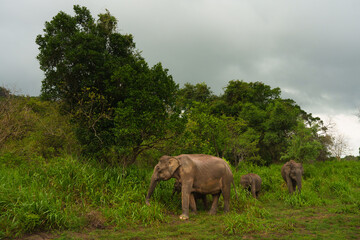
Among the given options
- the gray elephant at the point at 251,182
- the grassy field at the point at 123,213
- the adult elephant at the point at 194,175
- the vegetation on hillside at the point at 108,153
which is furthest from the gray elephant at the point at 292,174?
the adult elephant at the point at 194,175

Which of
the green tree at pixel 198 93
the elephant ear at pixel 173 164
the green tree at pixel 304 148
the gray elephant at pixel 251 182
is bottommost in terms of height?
the gray elephant at pixel 251 182

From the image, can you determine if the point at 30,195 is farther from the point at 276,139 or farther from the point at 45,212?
the point at 276,139

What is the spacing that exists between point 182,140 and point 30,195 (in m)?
6.72

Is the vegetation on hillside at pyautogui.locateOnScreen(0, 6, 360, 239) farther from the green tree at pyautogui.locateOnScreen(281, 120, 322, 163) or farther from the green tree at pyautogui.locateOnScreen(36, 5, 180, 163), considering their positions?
the green tree at pyautogui.locateOnScreen(281, 120, 322, 163)

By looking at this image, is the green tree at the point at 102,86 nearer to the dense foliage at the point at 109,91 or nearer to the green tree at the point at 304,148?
the dense foliage at the point at 109,91

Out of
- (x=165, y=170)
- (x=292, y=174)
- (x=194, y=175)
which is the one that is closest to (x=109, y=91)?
(x=165, y=170)

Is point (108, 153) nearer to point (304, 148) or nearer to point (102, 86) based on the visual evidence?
point (102, 86)

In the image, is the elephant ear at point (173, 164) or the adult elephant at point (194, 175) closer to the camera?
the adult elephant at point (194, 175)

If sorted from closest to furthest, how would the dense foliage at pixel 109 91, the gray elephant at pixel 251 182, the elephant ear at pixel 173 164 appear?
the elephant ear at pixel 173 164, the dense foliage at pixel 109 91, the gray elephant at pixel 251 182

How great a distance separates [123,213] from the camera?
23.4 feet

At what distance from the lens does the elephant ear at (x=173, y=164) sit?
325 inches

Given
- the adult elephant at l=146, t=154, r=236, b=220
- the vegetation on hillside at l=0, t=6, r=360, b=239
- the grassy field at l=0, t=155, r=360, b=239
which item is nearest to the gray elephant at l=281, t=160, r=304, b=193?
the vegetation on hillside at l=0, t=6, r=360, b=239

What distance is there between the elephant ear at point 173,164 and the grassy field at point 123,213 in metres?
1.13

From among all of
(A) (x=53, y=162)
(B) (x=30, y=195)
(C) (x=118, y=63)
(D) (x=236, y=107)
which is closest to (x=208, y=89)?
(D) (x=236, y=107)
